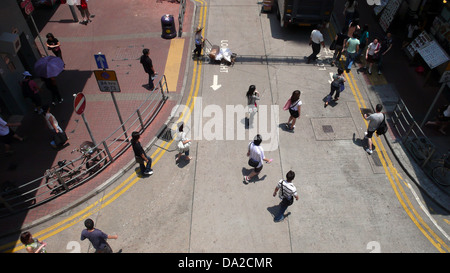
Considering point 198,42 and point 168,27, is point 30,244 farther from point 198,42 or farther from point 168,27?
point 168,27

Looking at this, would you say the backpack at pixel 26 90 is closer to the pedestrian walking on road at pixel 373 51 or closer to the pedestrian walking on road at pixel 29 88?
the pedestrian walking on road at pixel 29 88

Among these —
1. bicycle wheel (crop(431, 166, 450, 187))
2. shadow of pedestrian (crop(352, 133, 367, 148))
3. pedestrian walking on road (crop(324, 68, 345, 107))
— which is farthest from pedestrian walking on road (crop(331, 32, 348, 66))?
Answer: bicycle wheel (crop(431, 166, 450, 187))

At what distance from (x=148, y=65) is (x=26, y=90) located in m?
4.45

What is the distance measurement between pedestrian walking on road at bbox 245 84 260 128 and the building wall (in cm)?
863

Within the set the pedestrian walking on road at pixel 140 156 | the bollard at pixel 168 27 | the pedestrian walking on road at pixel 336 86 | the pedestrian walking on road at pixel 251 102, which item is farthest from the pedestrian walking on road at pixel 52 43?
the pedestrian walking on road at pixel 336 86

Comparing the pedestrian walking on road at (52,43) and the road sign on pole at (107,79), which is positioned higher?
the road sign on pole at (107,79)

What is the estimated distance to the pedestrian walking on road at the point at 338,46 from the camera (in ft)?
48.4

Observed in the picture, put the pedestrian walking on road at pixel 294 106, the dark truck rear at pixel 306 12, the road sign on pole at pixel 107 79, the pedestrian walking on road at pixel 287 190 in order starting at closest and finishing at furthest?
the pedestrian walking on road at pixel 287 190 < the road sign on pole at pixel 107 79 < the pedestrian walking on road at pixel 294 106 < the dark truck rear at pixel 306 12

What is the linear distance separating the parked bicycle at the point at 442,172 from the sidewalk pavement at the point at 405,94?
18 centimetres

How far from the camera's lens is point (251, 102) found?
11711 millimetres

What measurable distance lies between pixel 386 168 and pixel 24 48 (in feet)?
47.9

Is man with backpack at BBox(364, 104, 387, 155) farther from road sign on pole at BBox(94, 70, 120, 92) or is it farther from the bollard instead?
the bollard

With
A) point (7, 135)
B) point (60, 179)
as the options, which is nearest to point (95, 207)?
point (60, 179)

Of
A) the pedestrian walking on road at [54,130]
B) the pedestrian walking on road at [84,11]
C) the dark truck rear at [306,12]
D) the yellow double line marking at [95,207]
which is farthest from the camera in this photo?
the pedestrian walking on road at [84,11]
